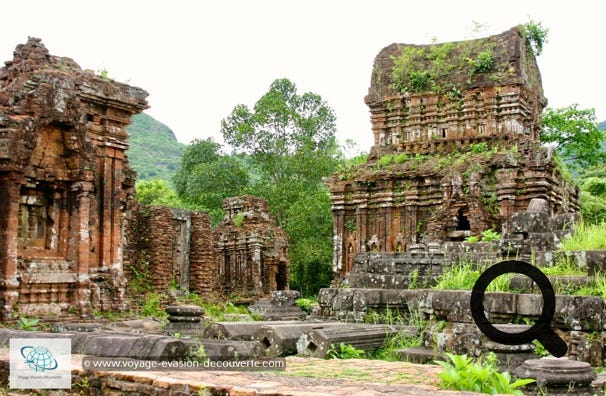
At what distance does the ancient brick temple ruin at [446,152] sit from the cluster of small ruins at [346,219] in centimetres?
5

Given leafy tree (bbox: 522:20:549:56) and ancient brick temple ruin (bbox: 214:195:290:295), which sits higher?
leafy tree (bbox: 522:20:549:56)

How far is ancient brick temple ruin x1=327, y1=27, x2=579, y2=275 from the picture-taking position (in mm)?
20750

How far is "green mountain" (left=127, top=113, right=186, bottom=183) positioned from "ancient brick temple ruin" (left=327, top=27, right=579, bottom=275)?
35.1 metres

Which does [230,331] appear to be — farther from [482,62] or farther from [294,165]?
[294,165]

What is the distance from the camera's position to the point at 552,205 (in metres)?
20.7

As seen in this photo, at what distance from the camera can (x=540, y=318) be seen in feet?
21.5

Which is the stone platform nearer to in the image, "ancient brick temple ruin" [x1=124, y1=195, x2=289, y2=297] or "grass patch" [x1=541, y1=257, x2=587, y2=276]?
"grass patch" [x1=541, y1=257, x2=587, y2=276]

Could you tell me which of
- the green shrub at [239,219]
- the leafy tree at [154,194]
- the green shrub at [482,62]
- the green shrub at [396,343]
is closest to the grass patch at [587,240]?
the green shrub at [396,343]

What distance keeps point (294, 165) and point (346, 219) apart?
44.8 ft

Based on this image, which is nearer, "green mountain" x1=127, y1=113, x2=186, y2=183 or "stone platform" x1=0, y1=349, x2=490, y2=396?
"stone platform" x1=0, y1=349, x2=490, y2=396

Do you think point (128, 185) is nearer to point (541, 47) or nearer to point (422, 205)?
point (422, 205)

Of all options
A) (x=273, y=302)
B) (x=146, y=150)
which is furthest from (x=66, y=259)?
(x=146, y=150)

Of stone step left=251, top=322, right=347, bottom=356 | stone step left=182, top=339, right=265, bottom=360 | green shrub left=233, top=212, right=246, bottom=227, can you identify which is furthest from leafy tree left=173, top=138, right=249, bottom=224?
stone step left=182, top=339, right=265, bottom=360

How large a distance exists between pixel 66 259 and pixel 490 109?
14.1 m
